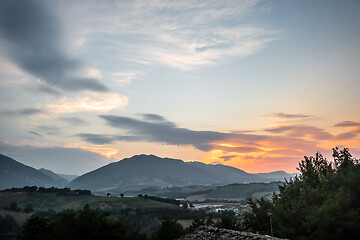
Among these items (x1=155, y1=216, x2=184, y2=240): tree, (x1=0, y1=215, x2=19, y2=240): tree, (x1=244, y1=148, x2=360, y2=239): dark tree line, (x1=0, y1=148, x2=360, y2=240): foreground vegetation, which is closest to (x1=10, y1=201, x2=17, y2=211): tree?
(x1=0, y1=215, x2=19, y2=240): tree

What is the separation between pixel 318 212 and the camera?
32.5 metres

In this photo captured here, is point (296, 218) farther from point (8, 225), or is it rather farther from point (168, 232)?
point (8, 225)

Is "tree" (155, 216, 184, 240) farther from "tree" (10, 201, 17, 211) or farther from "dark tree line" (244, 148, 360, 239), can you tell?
"tree" (10, 201, 17, 211)

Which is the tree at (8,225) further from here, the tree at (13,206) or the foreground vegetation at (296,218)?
the foreground vegetation at (296,218)

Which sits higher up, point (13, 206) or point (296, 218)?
point (296, 218)

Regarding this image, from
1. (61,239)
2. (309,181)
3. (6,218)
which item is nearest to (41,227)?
(61,239)

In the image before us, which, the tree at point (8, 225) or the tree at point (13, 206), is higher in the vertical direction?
the tree at point (13, 206)

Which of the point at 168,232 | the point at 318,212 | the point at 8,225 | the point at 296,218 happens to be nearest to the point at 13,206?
the point at 8,225

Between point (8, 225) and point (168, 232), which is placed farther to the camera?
point (8, 225)

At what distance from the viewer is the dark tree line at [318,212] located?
103ft

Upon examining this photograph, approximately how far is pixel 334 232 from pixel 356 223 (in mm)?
2516

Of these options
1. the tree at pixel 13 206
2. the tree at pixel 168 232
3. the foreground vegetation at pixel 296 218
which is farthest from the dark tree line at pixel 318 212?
the tree at pixel 13 206

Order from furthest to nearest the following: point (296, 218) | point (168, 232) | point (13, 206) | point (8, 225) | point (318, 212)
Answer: point (13, 206), point (8, 225), point (168, 232), point (296, 218), point (318, 212)

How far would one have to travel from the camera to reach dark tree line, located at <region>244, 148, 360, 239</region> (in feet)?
103
